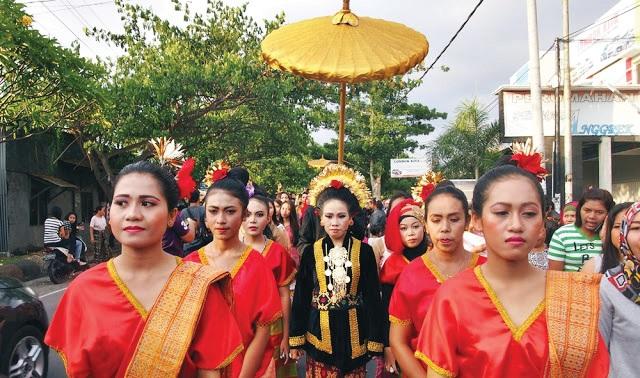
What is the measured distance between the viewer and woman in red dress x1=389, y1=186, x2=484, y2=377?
127 inches

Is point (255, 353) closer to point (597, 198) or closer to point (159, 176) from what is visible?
point (159, 176)

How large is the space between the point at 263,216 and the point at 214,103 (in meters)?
11.7

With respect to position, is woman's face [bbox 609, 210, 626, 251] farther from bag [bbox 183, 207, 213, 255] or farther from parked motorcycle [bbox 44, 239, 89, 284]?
parked motorcycle [bbox 44, 239, 89, 284]

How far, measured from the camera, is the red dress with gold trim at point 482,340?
81.1 inches

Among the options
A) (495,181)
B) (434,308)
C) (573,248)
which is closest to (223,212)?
(434,308)

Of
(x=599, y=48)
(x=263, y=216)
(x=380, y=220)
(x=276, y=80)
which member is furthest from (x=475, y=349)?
(x=599, y=48)

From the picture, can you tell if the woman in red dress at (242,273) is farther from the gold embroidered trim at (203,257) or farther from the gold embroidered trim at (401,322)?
the gold embroidered trim at (401,322)

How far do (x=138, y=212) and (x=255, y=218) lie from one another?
2.57 meters

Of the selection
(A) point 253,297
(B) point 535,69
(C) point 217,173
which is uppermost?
(B) point 535,69

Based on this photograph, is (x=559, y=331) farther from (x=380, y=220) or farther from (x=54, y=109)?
(x=54, y=109)

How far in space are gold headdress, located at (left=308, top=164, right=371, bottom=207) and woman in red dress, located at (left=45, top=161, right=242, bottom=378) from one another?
6.96 feet

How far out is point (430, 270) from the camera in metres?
3.39

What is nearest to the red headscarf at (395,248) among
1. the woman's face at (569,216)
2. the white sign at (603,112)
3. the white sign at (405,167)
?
the woman's face at (569,216)

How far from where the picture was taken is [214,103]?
1603 cm
